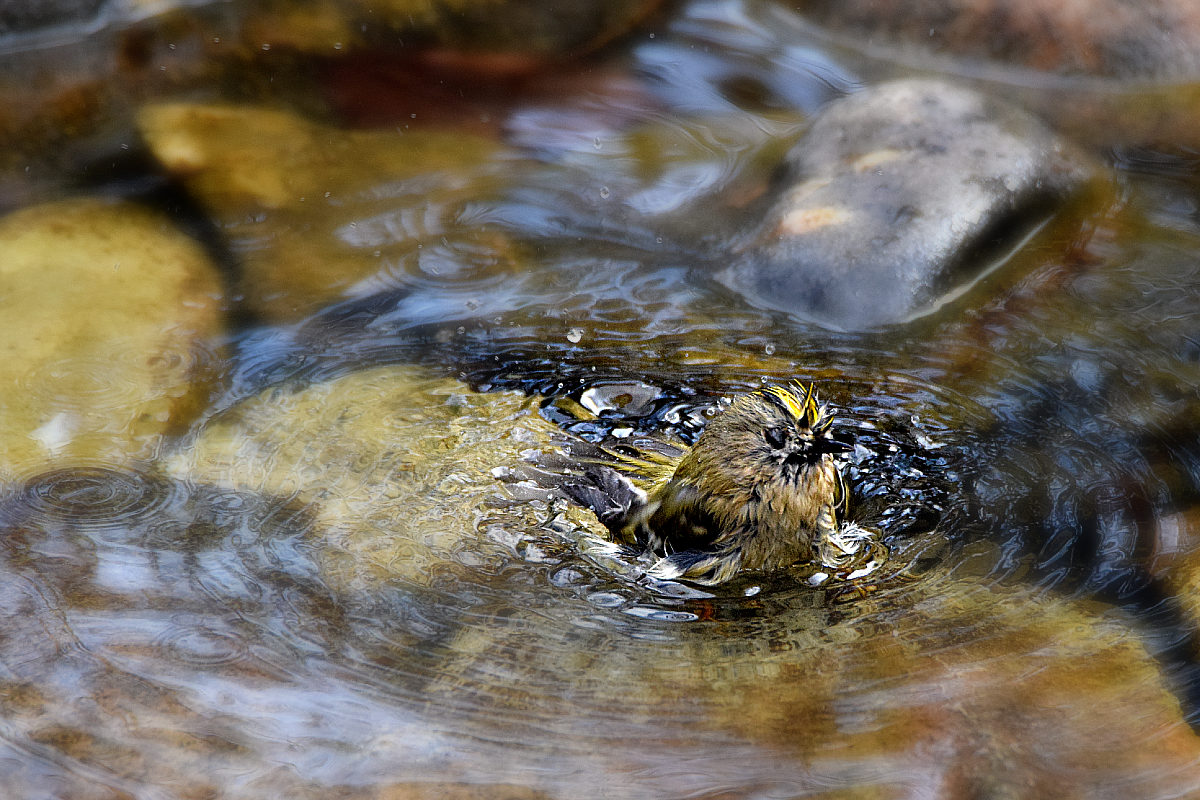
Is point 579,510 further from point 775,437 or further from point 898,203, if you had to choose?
point 898,203

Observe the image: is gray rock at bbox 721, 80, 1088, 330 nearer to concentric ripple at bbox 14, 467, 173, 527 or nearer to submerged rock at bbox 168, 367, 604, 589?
submerged rock at bbox 168, 367, 604, 589

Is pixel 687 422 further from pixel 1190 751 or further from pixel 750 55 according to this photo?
pixel 750 55

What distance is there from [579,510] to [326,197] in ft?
8.03

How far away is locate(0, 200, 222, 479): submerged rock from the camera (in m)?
4.08

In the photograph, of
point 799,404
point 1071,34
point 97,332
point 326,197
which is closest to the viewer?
point 799,404

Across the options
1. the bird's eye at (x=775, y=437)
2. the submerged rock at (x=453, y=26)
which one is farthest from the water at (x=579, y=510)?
the bird's eye at (x=775, y=437)

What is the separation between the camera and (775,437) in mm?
3773

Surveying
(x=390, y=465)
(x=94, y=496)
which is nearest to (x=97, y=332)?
(x=94, y=496)

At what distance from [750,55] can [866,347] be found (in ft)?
8.11

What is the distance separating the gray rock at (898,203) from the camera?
15.5 ft

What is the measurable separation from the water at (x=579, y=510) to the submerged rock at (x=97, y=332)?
13 centimetres

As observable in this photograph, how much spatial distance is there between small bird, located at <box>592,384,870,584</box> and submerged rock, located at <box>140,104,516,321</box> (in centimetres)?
175

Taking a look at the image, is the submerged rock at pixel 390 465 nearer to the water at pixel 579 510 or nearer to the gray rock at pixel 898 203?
the water at pixel 579 510

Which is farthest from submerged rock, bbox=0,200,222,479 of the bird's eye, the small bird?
the bird's eye
